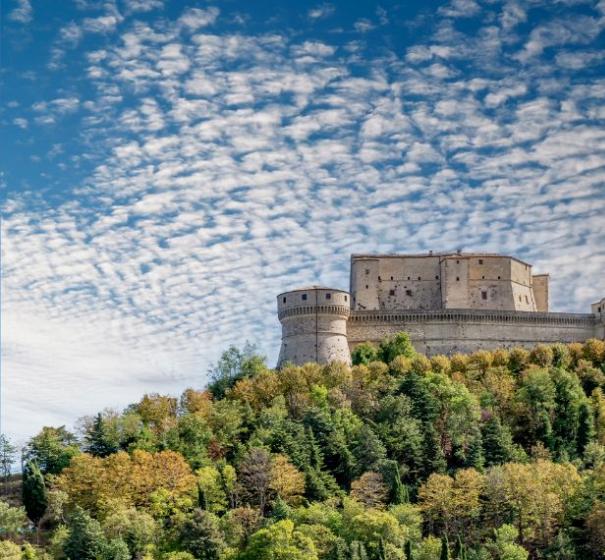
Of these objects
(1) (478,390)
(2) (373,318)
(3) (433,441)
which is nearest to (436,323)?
(2) (373,318)

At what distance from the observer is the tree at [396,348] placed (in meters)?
89.8

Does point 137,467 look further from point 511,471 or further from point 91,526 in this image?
point 511,471

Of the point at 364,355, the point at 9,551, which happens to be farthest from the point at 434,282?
the point at 9,551

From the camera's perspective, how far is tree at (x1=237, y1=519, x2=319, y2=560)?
55.2 metres

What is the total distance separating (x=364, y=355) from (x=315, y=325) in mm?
4846

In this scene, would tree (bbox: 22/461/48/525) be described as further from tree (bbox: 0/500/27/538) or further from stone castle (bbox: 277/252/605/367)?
stone castle (bbox: 277/252/605/367)

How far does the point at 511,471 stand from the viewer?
206 feet

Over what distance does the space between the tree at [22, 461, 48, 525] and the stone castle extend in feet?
91.7

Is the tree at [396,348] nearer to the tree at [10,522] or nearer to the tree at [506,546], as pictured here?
the tree at [506,546]

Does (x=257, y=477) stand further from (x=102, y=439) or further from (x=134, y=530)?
(x=102, y=439)

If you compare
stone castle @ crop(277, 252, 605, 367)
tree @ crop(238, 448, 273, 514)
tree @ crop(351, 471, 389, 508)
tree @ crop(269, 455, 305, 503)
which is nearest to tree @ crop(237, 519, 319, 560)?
tree @ crop(351, 471, 389, 508)

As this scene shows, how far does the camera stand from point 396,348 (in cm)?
9006

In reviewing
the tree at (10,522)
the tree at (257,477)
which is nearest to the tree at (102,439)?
the tree at (10,522)

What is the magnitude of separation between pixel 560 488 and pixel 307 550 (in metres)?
16.0
